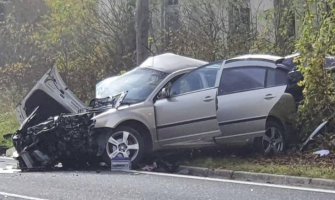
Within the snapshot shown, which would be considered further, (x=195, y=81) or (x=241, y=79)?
(x=241, y=79)

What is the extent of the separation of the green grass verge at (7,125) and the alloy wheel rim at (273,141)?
757 cm

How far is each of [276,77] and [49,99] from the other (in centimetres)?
429

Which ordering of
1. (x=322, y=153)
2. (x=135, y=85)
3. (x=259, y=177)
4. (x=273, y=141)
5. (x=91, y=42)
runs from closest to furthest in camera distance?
(x=259, y=177)
(x=322, y=153)
(x=273, y=141)
(x=135, y=85)
(x=91, y=42)

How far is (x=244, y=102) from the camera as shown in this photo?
1272 cm

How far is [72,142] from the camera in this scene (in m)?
12.3

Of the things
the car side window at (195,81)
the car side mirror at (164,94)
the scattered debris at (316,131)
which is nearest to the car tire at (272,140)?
the scattered debris at (316,131)

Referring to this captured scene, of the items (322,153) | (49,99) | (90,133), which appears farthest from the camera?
(49,99)

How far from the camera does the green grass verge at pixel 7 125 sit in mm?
18219

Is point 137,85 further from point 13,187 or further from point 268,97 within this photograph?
point 13,187

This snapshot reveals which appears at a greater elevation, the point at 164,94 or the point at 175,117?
the point at 164,94

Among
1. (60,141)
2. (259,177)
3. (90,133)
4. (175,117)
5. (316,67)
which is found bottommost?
(259,177)

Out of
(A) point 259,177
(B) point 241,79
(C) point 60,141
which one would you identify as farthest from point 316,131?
(C) point 60,141

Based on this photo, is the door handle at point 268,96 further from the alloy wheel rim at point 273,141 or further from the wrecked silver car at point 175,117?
the alloy wheel rim at point 273,141

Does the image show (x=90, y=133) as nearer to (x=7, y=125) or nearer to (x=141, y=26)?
(x=141, y=26)
